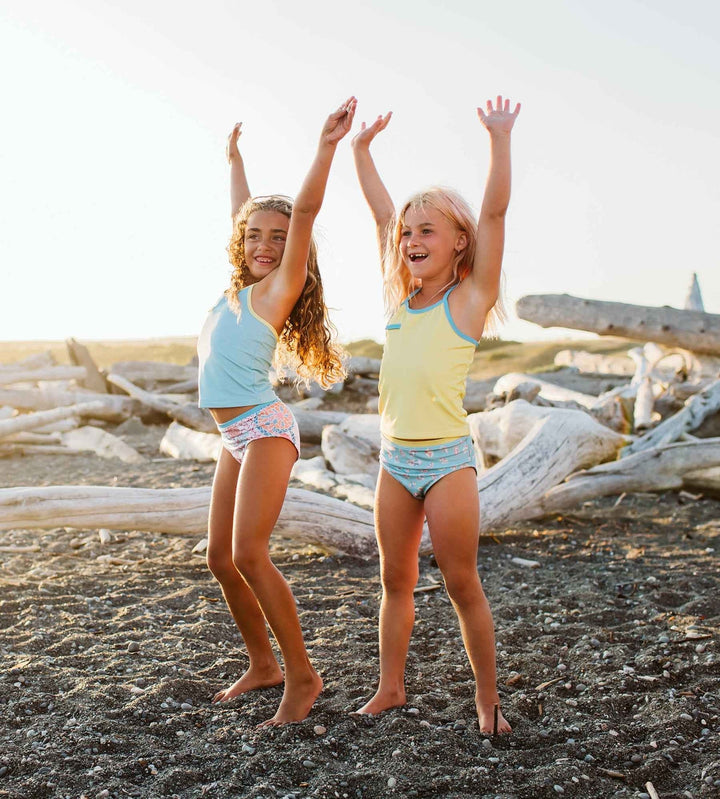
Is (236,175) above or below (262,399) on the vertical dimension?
above

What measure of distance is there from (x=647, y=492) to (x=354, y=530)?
3.50 meters

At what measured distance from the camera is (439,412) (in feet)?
10.1

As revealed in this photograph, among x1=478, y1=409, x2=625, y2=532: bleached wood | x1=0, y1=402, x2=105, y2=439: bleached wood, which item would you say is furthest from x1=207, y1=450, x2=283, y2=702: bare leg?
x1=0, y1=402, x2=105, y2=439: bleached wood

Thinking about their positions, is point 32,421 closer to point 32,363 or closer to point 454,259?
point 32,363

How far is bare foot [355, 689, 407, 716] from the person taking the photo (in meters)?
3.23

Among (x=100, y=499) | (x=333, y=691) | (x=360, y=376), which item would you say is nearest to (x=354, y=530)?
(x=100, y=499)

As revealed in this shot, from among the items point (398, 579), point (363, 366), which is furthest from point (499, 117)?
point (363, 366)

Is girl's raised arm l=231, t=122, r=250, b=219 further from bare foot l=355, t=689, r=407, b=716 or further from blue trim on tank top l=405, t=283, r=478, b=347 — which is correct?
bare foot l=355, t=689, r=407, b=716

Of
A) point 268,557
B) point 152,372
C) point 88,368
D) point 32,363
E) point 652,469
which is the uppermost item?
point 32,363

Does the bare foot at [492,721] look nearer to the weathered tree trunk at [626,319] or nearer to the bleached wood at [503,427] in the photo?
the bleached wood at [503,427]

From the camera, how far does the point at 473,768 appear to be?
280 centimetres

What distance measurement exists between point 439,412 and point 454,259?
65cm

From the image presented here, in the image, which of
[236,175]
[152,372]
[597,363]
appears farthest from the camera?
[597,363]

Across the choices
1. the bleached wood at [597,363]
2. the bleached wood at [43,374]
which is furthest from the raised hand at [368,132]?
the bleached wood at [597,363]
